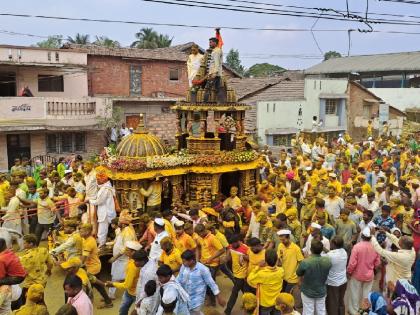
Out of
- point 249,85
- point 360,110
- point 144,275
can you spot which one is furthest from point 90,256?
point 360,110

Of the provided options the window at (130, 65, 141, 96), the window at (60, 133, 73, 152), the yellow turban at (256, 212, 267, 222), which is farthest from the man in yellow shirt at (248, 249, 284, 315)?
the window at (130, 65, 141, 96)

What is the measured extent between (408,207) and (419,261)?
81.0 inches

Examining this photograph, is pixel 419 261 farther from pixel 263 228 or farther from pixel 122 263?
pixel 122 263

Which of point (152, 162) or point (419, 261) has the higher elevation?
point (152, 162)

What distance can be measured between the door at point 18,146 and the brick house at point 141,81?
5291 millimetres

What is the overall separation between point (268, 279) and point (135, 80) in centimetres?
2168

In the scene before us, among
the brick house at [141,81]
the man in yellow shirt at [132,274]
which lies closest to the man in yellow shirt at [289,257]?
the man in yellow shirt at [132,274]

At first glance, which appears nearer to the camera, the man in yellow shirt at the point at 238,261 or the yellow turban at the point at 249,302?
the yellow turban at the point at 249,302

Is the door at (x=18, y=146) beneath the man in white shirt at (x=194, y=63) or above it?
beneath

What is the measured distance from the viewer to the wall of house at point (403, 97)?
111 ft

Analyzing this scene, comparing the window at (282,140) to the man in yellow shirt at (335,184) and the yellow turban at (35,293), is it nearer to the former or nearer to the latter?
the man in yellow shirt at (335,184)

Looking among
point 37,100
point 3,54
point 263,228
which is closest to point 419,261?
point 263,228

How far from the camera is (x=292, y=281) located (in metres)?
7.16

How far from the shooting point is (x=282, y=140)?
24.9 meters
